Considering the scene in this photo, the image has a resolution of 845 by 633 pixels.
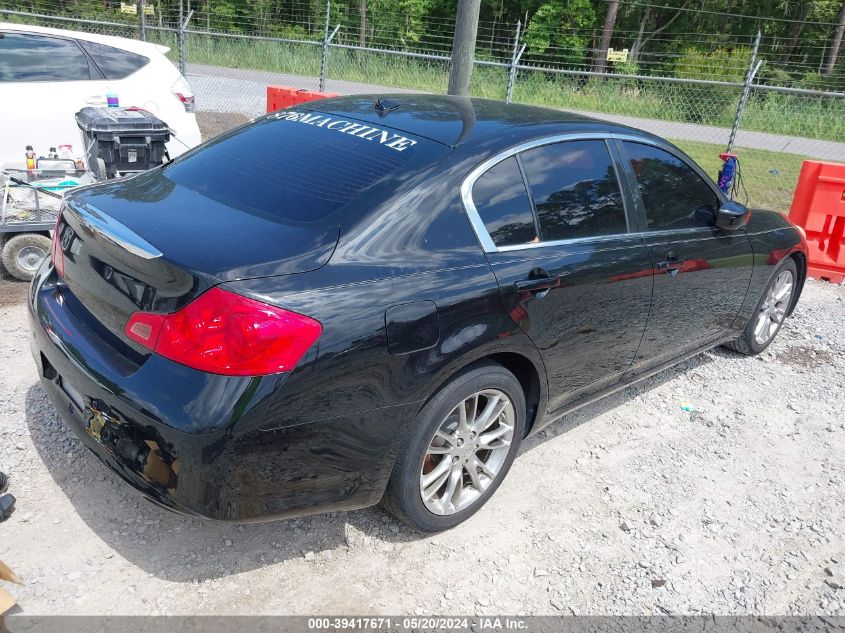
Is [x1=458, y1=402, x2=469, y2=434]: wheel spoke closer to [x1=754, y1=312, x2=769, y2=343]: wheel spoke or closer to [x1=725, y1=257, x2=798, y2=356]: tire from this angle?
[x1=725, y1=257, x2=798, y2=356]: tire

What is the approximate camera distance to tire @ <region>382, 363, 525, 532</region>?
8.88 feet

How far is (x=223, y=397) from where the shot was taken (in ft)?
7.32

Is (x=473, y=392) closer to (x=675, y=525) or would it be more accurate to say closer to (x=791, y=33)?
(x=675, y=525)

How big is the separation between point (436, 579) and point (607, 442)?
1520 mm

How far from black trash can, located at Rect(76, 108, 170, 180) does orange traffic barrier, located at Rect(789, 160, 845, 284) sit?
19.6 ft

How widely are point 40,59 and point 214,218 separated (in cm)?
518

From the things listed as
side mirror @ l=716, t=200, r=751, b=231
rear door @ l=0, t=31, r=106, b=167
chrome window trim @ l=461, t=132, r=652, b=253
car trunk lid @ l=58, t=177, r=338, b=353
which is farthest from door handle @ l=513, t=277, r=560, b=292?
rear door @ l=0, t=31, r=106, b=167

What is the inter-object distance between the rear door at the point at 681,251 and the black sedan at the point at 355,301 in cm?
3

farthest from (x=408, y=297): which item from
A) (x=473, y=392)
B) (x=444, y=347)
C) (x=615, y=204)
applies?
(x=615, y=204)

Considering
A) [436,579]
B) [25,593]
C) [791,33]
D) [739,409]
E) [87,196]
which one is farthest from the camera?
[791,33]

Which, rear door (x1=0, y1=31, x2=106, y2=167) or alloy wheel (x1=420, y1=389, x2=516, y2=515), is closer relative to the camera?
alloy wheel (x1=420, y1=389, x2=516, y2=515)

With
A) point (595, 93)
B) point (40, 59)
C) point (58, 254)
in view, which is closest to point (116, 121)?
point (40, 59)

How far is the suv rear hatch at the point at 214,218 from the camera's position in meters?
2.39

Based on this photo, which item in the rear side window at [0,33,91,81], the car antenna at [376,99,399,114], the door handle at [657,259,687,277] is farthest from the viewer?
the rear side window at [0,33,91,81]
